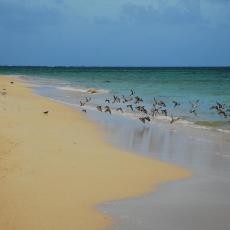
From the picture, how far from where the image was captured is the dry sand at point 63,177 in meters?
6.02

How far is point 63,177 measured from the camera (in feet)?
25.8

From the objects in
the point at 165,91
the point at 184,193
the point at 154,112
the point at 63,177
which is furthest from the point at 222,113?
the point at 165,91

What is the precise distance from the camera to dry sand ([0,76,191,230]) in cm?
602

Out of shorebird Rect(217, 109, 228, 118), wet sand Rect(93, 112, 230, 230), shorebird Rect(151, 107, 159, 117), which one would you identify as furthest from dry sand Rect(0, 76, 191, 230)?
shorebird Rect(217, 109, 228, 118)

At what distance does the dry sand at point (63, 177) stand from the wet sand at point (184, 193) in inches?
11.9

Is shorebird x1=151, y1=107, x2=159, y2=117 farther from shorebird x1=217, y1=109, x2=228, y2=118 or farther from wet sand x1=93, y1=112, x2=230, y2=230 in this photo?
wet sand x1=93, y1=112, x2=230, y2=230

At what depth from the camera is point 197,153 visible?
11.1m

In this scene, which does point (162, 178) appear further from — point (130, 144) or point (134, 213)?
point (130, 144)

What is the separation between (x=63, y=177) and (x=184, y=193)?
6.30 feet

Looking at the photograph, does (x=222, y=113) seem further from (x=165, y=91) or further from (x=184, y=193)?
(x=165, y=91)

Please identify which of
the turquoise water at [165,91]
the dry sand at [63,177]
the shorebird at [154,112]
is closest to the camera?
the dry sand at [63,177]

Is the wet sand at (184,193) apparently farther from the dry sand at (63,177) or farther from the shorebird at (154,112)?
the shorebird at (154,112)

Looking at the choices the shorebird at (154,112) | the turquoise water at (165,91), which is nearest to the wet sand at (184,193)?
the turquoise water at (165,91)

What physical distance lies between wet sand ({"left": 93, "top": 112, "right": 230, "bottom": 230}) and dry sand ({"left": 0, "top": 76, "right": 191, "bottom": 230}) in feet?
1.00
